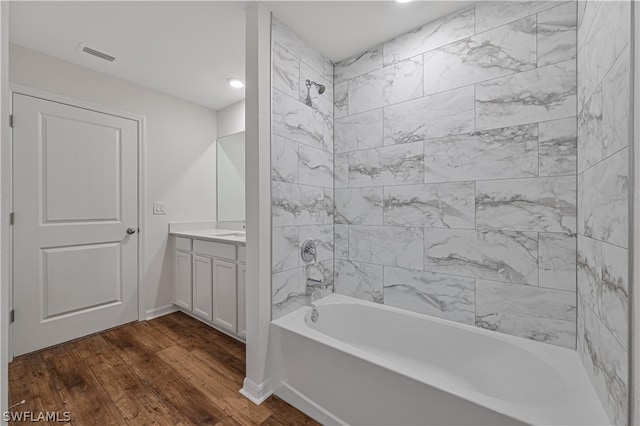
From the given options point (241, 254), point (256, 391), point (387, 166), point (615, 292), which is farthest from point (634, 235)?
point (241, 254)

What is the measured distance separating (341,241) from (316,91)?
1225 mm

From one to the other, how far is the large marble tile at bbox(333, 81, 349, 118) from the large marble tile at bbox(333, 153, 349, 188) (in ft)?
1.16

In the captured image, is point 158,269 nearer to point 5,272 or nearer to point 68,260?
point 68,260

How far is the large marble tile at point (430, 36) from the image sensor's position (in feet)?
5.48

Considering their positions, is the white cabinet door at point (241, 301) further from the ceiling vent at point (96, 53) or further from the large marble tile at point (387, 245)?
the ceiling vent at point (96, 53)

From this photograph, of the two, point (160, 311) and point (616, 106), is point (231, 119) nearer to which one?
point (160, 311)

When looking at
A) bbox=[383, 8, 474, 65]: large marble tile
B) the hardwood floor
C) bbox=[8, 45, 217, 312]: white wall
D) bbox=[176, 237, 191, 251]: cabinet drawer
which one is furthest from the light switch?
bbox=[383, 8, 474, 65]: large marble tile

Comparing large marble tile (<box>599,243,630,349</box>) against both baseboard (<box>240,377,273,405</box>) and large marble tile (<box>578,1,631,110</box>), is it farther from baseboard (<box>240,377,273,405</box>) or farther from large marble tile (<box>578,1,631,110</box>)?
baseboard (<box>240,377,273,405</box>)

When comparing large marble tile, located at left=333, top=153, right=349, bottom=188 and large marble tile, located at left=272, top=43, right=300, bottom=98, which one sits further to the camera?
large marble tile, located at left=333, top=153, right=349, bottom=188

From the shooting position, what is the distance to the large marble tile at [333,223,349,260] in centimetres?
221

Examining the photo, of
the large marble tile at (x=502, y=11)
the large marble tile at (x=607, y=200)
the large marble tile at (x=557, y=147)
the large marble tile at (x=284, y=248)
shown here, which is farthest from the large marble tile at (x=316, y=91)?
the large marble tile at (x=607, y=200)

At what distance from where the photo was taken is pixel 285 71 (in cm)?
181

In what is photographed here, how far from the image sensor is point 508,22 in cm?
153

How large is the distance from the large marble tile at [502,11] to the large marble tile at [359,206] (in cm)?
118
